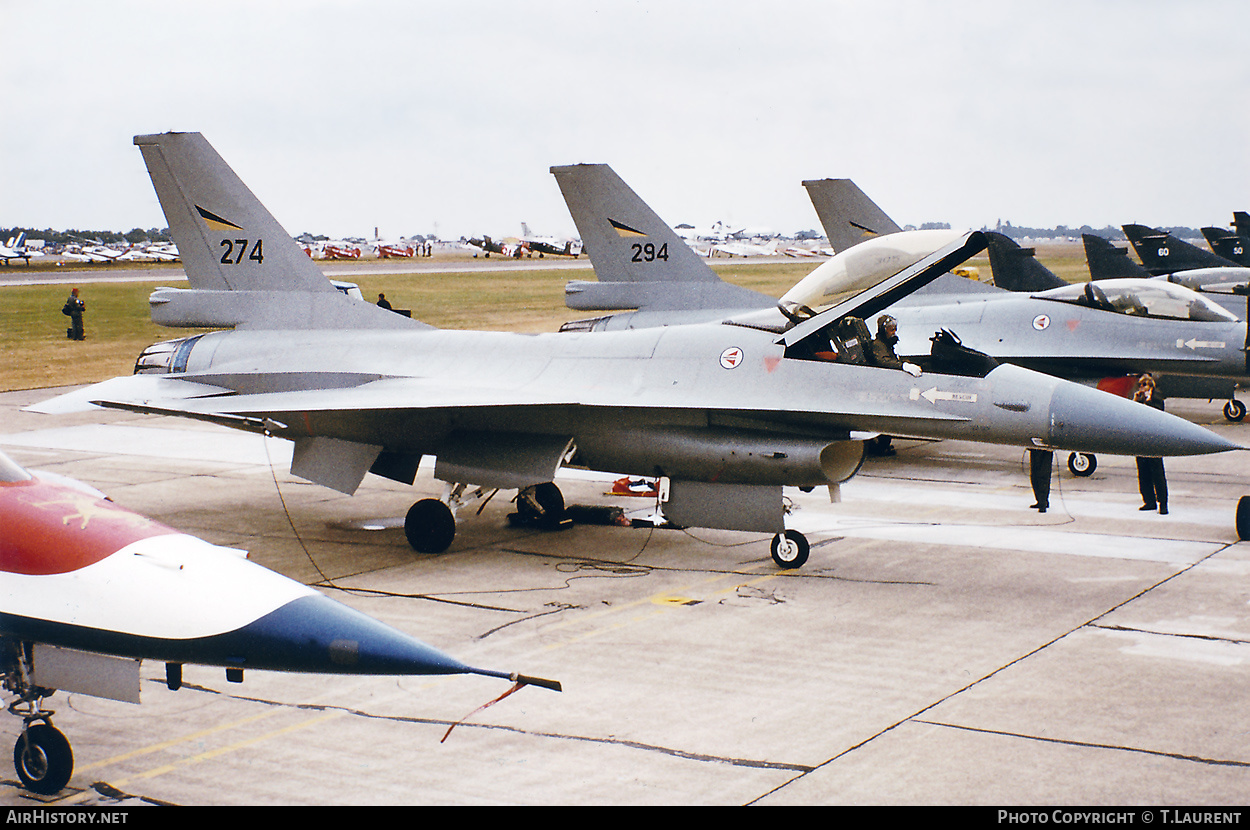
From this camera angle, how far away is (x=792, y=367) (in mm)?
10477

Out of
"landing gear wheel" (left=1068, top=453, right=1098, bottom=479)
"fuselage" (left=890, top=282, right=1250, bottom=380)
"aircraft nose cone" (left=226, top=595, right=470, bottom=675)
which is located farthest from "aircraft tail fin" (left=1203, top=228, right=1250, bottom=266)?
"aircraft nose cone" (left=226, top=595, right=470, bottom=675)

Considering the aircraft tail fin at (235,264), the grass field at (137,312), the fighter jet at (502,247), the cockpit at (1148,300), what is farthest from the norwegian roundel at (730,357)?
the fighter jet at (502,247)

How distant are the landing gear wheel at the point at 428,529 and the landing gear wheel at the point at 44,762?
5.74m

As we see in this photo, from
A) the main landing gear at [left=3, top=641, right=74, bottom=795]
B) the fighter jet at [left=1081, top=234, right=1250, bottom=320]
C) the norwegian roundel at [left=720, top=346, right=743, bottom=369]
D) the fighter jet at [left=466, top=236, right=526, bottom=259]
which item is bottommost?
the main landing gear at [left=3, top=641, right=74, bottom=795]

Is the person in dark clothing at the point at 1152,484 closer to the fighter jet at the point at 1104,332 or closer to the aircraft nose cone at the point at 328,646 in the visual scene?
the fighter jet at the point at 1104,332

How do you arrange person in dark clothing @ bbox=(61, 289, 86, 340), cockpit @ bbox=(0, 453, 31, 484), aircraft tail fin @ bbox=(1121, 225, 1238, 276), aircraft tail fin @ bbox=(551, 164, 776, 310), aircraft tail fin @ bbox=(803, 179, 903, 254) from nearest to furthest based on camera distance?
1. cockpit @ bbox=(0, 453, 31, 484)
2. aircraft tail fin @ bbox=(551, 164, 776, 310)
3. aircraft tail fin @ bbox=(803, 179, 903, 254)
4. aircraft tail fin @ bbox=(1121, 225, 1238, 276)
5. person in dark clothing @ bbox=(61, 289, 86, 340)

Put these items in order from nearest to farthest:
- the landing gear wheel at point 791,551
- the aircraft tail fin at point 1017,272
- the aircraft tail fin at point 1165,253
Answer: the landing gear wheel at point 791,551 < the aircraft tail fin at point 1017,272 < the aircraft tail fin at point 1165,253

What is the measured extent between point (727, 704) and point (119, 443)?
1402 cm

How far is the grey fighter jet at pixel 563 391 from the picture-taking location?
10109mm

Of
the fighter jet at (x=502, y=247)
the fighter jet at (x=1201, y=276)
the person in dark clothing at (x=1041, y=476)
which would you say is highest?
the fighter jet at (x=502, y=247)

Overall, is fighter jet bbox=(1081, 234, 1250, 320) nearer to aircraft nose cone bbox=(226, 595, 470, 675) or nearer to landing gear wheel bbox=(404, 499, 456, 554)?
landing gear wheel bbox=(404, 499, 456, 554)

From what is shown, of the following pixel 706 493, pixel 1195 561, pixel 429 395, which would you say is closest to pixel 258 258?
pixel 429 395

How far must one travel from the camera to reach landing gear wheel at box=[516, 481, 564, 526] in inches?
496
